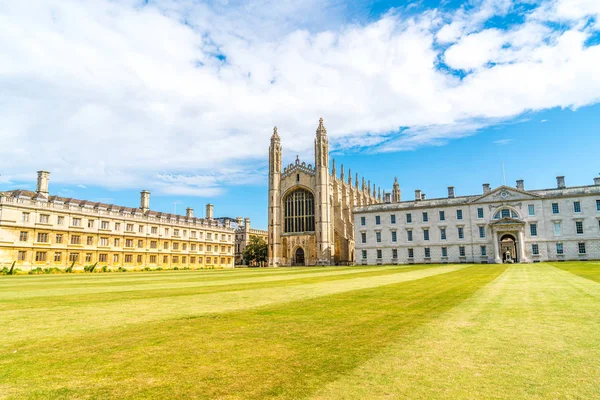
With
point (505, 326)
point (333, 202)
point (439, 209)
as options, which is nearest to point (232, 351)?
point (505, 326)

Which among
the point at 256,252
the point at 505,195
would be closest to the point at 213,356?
the point at 505,195

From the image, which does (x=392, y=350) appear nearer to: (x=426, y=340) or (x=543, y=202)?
(x=426, y=340)

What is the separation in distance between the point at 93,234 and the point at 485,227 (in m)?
54.5

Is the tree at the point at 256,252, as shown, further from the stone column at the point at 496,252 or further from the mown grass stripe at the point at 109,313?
the mown grass stripe at the point at 109,313

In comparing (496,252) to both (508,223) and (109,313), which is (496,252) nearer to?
(508,223)

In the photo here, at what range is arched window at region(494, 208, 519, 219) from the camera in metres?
54.3

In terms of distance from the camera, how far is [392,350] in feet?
20.7

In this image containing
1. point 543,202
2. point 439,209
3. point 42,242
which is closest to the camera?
point 42,242

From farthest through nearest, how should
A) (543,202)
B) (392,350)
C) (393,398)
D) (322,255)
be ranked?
(322,255), (543,202), (392,350), (393,398)

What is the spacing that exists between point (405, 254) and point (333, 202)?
61.4 feet

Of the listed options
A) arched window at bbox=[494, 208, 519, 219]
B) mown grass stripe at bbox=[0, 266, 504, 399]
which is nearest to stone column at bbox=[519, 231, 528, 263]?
arched window at bbox=[494, 208, 519, 219]

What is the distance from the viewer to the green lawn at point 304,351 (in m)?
4.66

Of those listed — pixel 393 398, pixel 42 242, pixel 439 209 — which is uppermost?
pixel 439 209

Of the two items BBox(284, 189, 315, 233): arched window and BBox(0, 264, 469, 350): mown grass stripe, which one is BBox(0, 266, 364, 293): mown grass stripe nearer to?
BBox(0, 264, 469, 350): mown grass stripe
